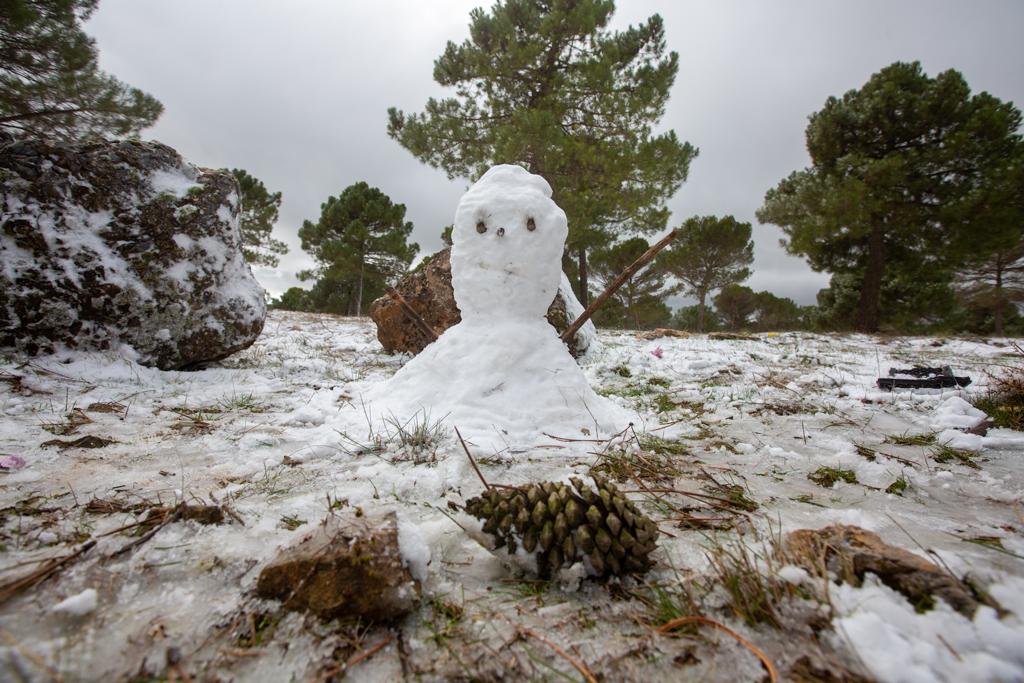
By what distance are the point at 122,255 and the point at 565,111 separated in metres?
11.4

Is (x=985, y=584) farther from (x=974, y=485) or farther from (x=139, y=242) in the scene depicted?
(x=139, y=242)

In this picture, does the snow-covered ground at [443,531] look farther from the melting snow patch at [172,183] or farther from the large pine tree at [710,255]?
the large pine tree at [710,255]

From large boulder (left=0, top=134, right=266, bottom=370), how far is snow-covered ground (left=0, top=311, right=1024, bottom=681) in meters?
0.48

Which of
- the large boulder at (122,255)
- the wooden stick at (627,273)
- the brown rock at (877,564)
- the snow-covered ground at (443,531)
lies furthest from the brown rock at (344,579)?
the large boulder at (122,255)

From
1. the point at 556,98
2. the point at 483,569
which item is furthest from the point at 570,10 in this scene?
the point at 483,569

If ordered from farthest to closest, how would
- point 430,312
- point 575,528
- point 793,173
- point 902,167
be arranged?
point 793,173, point 902,167, point 430,312, point 575,528

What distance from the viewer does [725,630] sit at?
2.60 ft

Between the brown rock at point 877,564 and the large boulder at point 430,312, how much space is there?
14.0 feet

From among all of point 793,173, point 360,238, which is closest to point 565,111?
point 793,173

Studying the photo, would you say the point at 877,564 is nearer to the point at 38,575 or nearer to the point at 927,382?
the point at 38,575

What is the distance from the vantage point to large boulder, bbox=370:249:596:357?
5.30m

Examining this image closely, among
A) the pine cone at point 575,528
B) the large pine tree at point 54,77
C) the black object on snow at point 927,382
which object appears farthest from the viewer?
the large pine tree at point 54,77

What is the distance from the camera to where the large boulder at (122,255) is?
3008 mm

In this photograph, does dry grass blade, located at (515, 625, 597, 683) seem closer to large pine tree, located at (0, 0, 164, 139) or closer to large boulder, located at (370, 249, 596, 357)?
large boulder, located at (370, 249, 596, 357)
